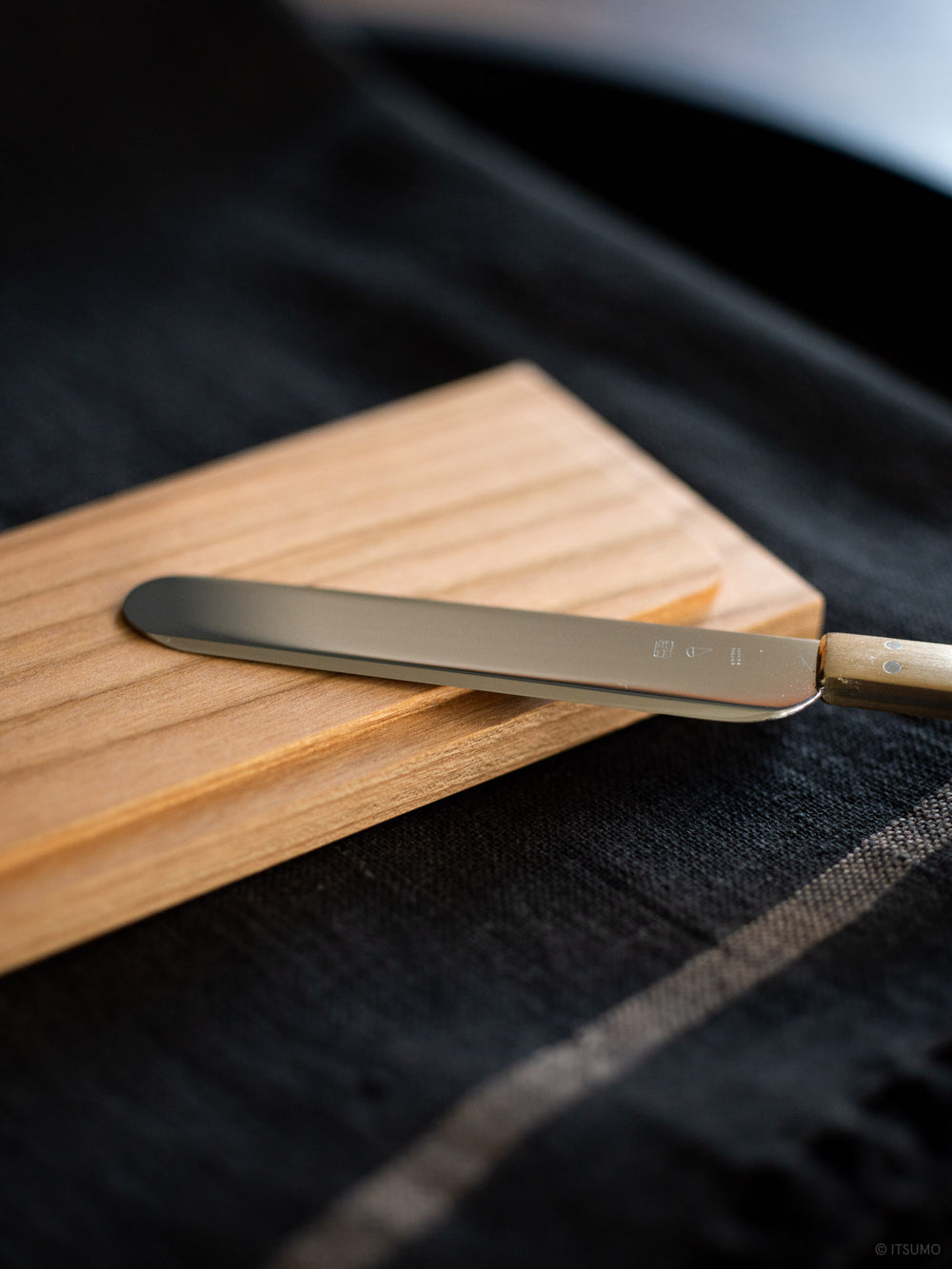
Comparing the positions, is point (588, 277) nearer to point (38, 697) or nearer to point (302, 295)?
point (302, 295)

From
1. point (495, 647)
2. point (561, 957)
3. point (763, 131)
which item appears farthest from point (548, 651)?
point (763, 131)

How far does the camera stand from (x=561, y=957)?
17.3 inches

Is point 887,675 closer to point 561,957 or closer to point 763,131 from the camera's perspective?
point 561,957

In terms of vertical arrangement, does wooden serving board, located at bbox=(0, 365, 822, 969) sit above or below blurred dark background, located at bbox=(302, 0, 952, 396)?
below

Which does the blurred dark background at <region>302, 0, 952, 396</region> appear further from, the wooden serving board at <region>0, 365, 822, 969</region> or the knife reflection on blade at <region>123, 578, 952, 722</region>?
the knife reflection on blade at <region>123, 578, 952, 722</region>

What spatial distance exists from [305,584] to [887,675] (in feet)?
0.88

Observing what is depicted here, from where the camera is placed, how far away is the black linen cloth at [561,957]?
1.17 ft

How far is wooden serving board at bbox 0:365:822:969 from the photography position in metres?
0.44

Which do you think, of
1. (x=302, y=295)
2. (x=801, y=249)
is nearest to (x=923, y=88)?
(x=801, y=249)

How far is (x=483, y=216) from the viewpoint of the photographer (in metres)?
0.91

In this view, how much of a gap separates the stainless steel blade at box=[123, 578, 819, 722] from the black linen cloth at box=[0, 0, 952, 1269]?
7cm

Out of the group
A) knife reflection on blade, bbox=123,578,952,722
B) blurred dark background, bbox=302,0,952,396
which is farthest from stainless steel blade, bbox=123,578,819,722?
blurred dark background, bbox=302,0,952,396

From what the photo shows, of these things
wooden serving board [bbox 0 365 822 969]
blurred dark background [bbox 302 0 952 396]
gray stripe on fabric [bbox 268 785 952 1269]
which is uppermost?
blurred dark background [bbox 302 0 952 396]

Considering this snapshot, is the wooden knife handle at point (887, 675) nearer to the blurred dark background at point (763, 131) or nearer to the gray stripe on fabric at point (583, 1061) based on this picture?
the gray stripe on fabric at point (583, 1061)
